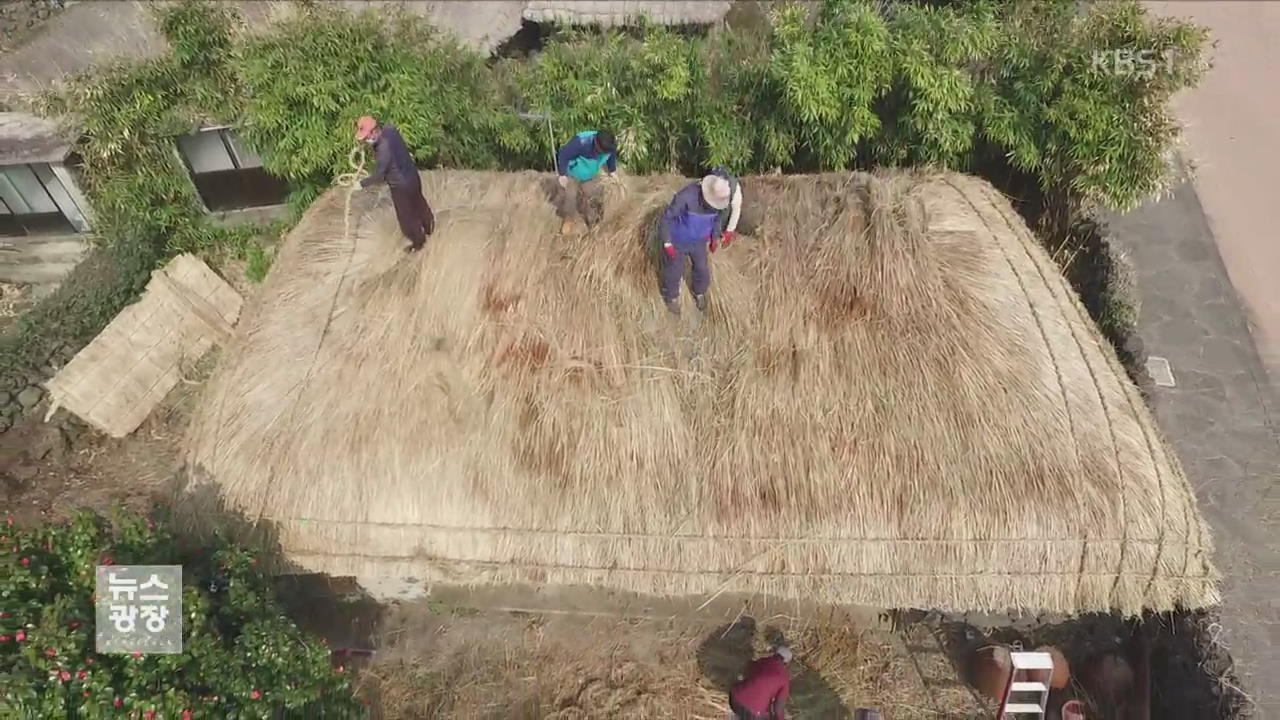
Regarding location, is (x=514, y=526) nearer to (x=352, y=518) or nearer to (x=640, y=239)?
Result: (x=352, y=518)

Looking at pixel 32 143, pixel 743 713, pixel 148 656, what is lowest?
pixel 743 713

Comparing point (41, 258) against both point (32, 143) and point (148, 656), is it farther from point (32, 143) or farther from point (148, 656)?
point (148, 656)

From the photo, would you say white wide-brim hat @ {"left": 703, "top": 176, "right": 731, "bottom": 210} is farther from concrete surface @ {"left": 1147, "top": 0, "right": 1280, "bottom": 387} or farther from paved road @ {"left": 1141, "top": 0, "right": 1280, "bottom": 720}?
concrete surface @ {"left": 1147, "top": 0, "right": 1280, "bottom": 387}

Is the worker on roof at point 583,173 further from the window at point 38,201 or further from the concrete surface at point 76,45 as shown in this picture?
the window at point 38,201

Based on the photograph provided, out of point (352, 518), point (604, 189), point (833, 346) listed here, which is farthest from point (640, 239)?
point (352, 518)

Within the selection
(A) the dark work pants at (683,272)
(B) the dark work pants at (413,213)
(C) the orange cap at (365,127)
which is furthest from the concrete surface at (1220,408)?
(C) the orange cap at (365,127)

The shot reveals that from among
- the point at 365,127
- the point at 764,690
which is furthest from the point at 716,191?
the point at 764,690
